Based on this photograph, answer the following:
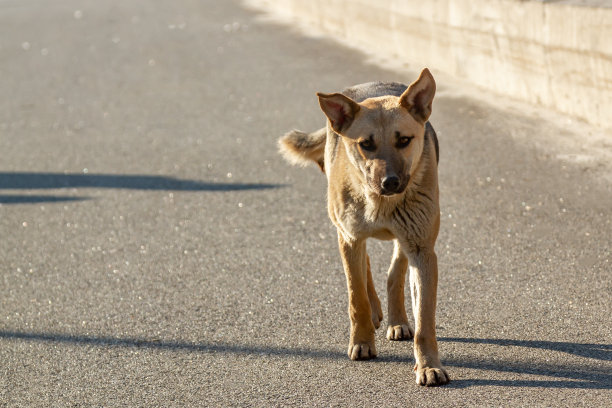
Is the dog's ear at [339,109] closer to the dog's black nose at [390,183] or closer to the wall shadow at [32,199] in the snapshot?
the dog's black nose at [390,183]

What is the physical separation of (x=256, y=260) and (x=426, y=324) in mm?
2444

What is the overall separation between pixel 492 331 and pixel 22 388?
271 centimetres

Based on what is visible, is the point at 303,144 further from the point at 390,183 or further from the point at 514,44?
the point at 514,44

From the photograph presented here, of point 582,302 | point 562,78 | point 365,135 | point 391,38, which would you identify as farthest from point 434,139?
point 391,38

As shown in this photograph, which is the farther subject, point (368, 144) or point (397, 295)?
point (397, 295)

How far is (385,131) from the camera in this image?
4871 mm

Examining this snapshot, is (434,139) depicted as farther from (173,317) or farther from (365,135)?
(173,317)

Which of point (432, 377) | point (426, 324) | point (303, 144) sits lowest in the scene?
point (432, 377)

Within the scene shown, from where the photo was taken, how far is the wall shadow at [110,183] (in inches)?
364

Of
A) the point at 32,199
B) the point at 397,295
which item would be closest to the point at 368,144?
the point at 397,295

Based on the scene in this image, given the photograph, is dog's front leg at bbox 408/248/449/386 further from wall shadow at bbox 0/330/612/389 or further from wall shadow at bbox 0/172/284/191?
wall shadow at bbox 0/172/284/191

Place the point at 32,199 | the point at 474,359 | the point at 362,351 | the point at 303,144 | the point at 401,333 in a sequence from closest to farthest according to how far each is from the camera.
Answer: the point at 474,359 < the point at 362,351 < the point at 401,333 < the point at 303,144 < the point at 32,199

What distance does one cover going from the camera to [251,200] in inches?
344

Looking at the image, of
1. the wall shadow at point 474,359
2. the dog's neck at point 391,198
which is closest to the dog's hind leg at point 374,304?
the wall shadow at point 474,359
